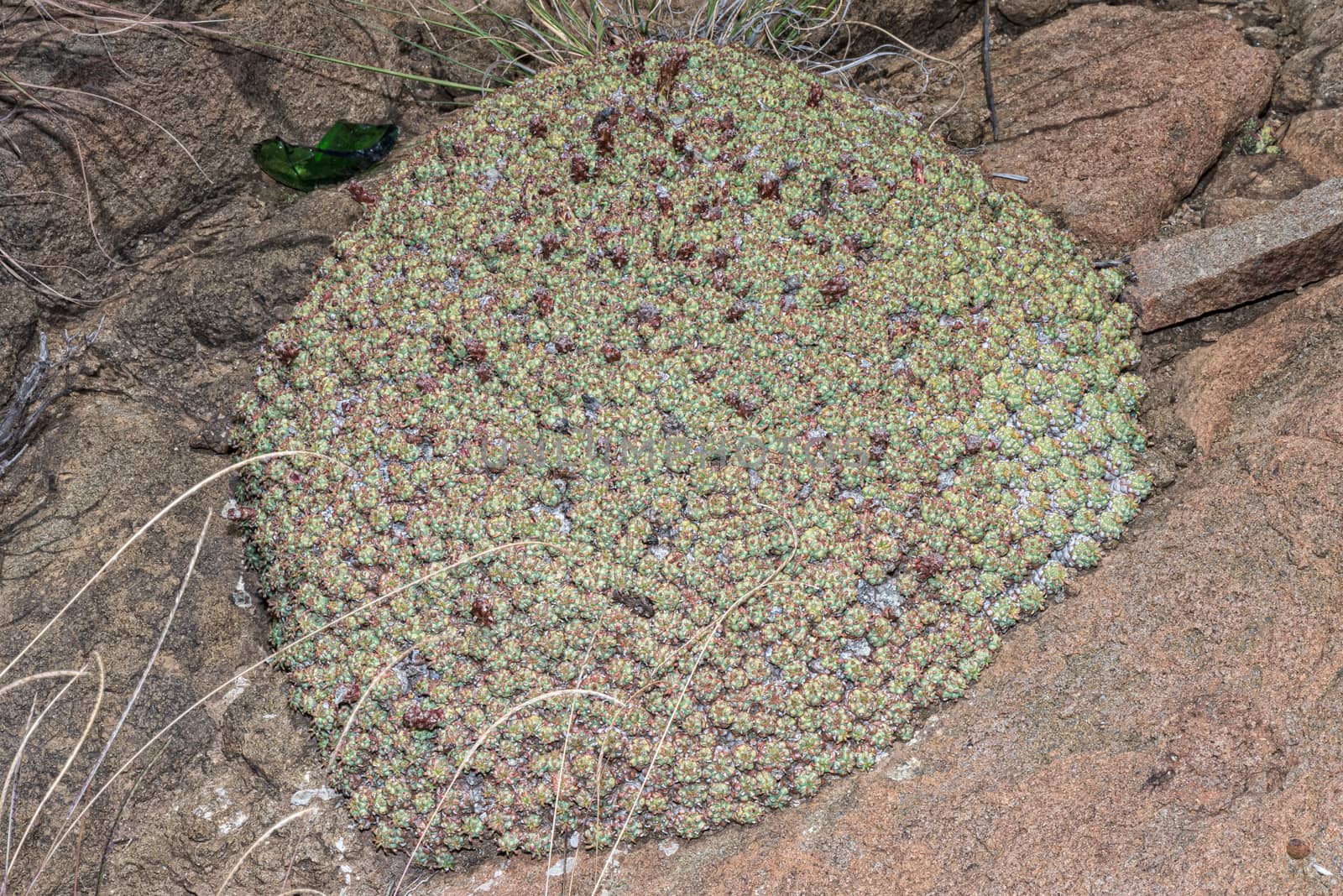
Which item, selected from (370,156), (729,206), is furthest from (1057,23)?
(370,156)

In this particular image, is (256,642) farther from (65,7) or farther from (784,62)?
(784,62)

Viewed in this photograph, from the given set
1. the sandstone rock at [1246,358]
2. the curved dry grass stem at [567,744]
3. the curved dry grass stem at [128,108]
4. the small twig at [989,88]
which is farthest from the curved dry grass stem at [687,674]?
the curved dry grass stem at [128,108]

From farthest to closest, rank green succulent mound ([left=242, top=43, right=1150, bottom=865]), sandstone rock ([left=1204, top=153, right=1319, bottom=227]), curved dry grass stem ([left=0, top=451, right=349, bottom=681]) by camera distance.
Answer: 1. sandstone rock ([left=1204, top=153, right=1319, bottom=227])
2. green succulent mound ([left=242, top=43, right=1150, bottom=865])
3. curved dry grass stem ([left=0, top=451, right=349, bottom=681])

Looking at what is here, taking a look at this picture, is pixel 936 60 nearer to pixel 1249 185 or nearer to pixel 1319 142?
pixel 1249 185

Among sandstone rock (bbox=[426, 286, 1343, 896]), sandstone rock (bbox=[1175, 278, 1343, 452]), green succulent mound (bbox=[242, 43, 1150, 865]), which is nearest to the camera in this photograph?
sandstone rock (bbox=[426, 286, 1343, 896])

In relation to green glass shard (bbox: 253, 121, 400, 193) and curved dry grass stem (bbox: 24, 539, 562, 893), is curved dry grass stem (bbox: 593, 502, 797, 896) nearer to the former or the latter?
curved dry grass stem (bbox: 24, 539, 562, 893)

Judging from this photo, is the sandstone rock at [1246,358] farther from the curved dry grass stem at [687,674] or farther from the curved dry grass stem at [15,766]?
the curved dry grass stem at [15,766]

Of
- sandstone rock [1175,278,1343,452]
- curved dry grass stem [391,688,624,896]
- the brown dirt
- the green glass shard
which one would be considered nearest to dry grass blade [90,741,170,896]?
the brown dirt
